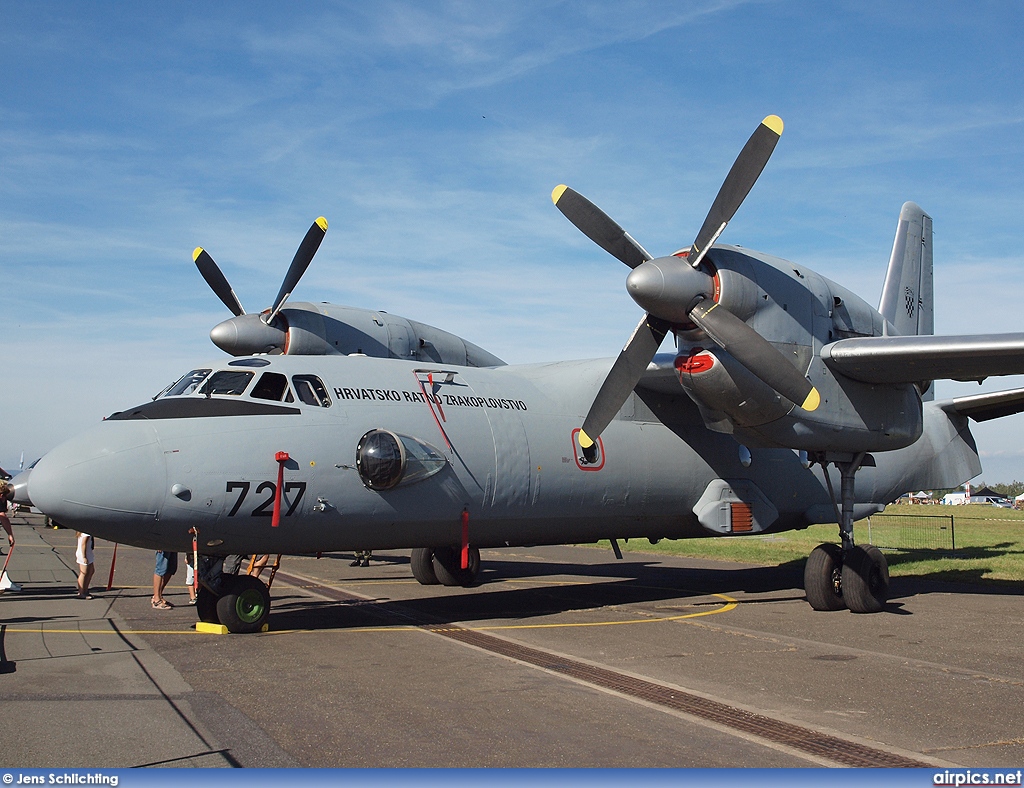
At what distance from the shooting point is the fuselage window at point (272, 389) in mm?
11587

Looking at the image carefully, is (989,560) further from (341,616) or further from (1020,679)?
(341,616)

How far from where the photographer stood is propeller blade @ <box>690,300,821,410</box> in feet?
39.9

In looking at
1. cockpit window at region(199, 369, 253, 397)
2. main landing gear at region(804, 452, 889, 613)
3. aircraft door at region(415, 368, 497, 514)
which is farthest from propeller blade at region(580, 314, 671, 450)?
cockpit window at region(199, 369, 253, 397)

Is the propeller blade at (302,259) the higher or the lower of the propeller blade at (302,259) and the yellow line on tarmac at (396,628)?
the higher

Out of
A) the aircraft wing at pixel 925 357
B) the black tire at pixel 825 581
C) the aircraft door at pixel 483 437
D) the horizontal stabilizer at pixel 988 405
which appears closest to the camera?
the aircraft wing at pixel 925 357

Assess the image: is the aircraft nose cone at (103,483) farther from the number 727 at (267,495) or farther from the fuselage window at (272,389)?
the fuselage window at (272,389)

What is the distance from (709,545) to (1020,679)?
843 inches

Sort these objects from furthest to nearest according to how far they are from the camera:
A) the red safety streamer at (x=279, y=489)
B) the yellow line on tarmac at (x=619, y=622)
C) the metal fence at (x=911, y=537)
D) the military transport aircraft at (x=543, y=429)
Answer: the metal fence at (x=911, y=537), the yellow line on tarmac at (x=619, y=622), the red safety streamer at (x=279, y=489), the military transport aircraft at (x=543, y=429)

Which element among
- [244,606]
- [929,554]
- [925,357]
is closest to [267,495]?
[244,606]

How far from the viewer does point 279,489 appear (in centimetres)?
1103

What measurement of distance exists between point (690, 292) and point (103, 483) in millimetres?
7672

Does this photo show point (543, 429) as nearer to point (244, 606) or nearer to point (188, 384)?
point (244, 606)

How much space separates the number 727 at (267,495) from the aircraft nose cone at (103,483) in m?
0.84

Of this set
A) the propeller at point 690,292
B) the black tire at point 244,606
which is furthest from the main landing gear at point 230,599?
the propeller at point 690,292
